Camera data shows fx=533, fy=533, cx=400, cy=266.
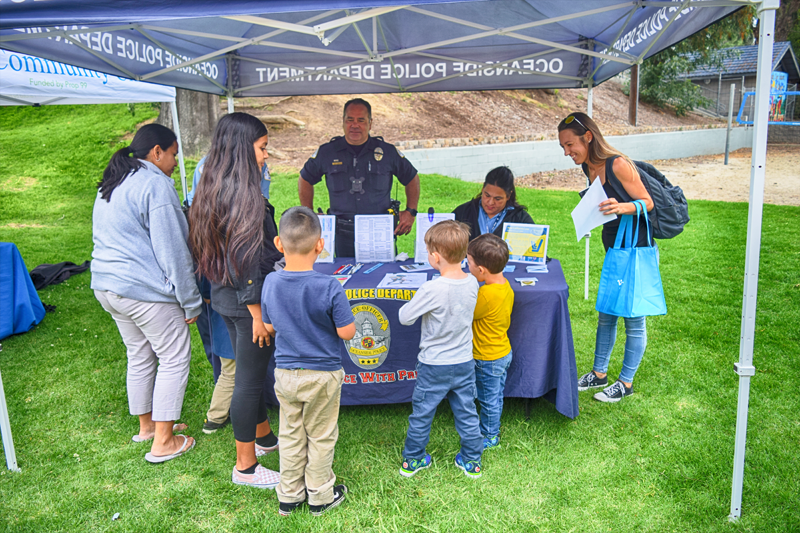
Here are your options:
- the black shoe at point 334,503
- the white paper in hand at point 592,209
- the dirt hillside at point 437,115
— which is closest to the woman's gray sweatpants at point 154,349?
the black shoe at point 334,503

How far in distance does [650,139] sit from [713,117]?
420 inches

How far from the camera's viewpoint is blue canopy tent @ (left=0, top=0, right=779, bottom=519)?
192 cm

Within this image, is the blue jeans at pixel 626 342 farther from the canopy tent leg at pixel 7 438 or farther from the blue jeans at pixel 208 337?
the canopy tent leg at pixel 7 438

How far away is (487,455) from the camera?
103 inches

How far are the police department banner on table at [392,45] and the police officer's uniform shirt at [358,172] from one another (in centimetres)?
65

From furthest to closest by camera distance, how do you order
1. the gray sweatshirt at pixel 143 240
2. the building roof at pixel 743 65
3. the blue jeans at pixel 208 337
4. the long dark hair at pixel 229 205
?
the building roof at pixel 743 65
the blue jeans at pixel 208 337
the gray sweatshirt at pixel 143 240
the long dark hair at pixel 229 205

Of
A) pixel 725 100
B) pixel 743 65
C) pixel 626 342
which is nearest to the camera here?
pixel 626 342

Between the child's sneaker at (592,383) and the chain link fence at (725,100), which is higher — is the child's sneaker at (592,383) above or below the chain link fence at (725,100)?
below

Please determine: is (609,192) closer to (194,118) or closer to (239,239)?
(239,239)

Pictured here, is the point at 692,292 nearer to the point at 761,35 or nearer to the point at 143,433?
the point at 761,35

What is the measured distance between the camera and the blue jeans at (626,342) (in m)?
2.92

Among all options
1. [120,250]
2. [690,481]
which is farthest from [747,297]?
[120,250]

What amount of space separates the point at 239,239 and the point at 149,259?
0.59 meters

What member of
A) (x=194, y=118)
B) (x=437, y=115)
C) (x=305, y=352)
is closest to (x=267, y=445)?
(x=305, y=352)
